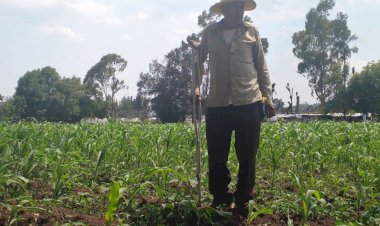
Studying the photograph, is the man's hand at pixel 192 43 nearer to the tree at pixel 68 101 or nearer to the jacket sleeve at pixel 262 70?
the jacket sleeve at pixel 262 70

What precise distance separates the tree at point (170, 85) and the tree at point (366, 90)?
1376 centimetres

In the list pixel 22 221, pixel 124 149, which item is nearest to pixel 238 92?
pixel 22 221

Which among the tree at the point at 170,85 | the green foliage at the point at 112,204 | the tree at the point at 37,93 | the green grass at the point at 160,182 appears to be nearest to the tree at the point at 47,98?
the tree at the point at 37,93

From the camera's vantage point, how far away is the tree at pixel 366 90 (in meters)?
32.5

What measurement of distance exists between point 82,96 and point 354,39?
33.4 m

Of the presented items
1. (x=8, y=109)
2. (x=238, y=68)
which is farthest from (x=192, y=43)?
(x=8, y=109)

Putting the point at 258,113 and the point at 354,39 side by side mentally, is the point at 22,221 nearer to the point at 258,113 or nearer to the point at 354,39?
the point at 258,113

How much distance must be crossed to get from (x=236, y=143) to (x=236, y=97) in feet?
1.29

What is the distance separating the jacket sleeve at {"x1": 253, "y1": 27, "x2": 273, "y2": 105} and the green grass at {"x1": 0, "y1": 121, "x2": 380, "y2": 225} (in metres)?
0.73

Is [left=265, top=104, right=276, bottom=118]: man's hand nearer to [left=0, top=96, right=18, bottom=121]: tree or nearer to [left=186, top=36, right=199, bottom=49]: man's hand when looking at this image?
[left=186, top=36, right=199, bottom=49]: man's hand

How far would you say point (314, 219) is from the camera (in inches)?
132

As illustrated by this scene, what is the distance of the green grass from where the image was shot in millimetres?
3137

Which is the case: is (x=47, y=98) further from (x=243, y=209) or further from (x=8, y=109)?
(x=243, y=209)

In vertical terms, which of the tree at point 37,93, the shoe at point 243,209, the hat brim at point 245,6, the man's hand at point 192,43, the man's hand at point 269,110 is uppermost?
the tree at point 37,93
